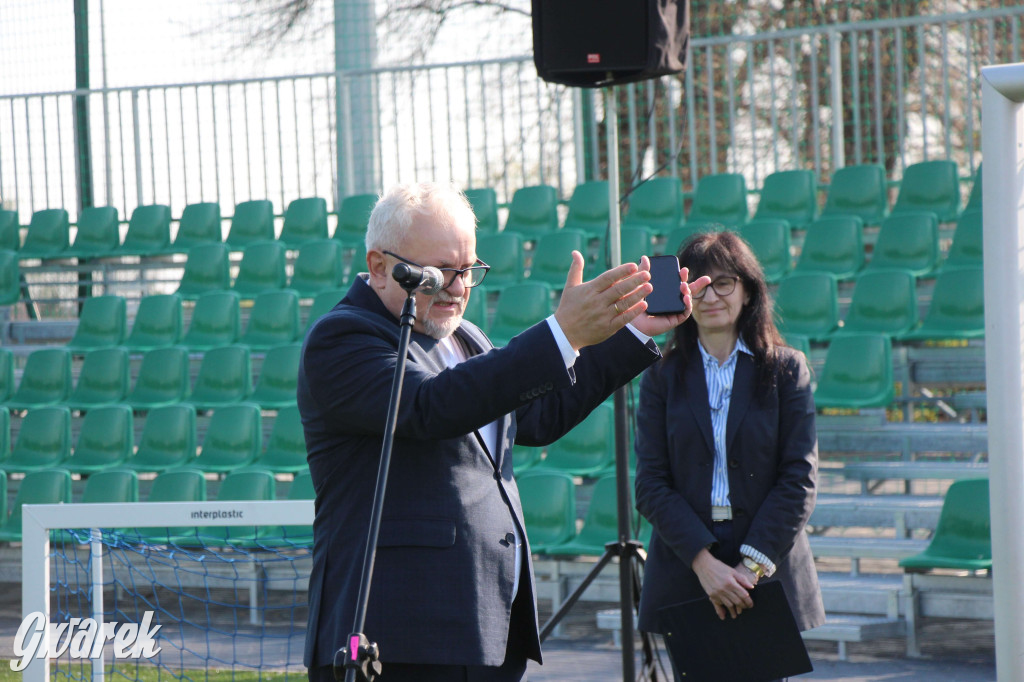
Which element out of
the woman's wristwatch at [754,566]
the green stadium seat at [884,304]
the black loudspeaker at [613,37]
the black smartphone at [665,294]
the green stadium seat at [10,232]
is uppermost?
the black loudspeaker at [613,37]

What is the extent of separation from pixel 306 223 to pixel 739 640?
21.9ft

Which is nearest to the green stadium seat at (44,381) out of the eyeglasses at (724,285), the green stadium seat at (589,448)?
the green stadium seat at (589,448)

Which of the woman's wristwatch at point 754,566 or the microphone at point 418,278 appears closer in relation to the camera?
the microphone at point 418,278

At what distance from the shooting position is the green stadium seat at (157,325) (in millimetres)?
7771

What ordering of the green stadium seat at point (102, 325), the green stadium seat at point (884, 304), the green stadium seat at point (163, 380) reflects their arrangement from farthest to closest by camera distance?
the green stadium seat at point (102, 325) → the green stadium seat at point (163, 380) → the green stadium seat at point (884, 304)

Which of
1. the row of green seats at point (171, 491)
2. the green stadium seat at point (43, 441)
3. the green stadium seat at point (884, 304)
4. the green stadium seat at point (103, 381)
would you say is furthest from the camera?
the green stadium seat at point (103, 381)

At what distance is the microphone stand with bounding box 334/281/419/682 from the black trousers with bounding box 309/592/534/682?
124 mm

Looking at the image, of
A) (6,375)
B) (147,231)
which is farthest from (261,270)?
(6,375)

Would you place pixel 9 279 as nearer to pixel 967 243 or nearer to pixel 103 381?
pixel 103 381

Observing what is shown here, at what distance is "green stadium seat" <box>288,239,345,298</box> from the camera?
794 centimetres

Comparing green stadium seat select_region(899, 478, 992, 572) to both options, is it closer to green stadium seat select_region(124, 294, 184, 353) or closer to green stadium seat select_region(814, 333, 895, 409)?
green stadium seat select_region(814, 333, 895, 409)

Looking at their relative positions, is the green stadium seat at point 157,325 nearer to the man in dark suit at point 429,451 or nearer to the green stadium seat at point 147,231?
the green stadium seat at point 147,231

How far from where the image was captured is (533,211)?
8.44 metres

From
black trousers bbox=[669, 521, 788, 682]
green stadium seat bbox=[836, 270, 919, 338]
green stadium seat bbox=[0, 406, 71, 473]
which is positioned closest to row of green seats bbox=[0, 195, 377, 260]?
green stadium seat bbox=[0, 406, 71, 473]
